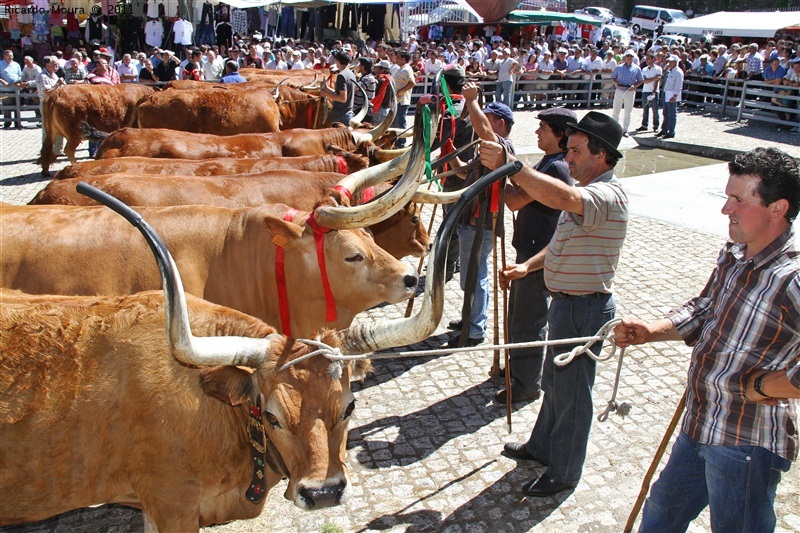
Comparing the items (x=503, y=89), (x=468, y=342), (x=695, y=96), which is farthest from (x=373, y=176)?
(x=695, y=96)

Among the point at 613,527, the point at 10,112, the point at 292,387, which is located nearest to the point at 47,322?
the point at 292,387

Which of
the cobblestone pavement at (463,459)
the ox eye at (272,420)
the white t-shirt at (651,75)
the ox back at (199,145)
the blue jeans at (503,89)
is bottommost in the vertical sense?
the cobblestone pavement at (463,459)

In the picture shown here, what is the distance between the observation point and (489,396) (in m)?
6.18

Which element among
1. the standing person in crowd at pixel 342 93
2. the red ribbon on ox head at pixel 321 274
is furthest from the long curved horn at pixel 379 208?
the standing person in crowd at pixel 342 93

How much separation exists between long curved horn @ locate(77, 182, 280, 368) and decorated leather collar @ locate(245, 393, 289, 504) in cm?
29

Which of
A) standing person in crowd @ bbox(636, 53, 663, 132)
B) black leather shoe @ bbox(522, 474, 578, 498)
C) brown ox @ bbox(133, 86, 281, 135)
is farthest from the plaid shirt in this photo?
standing person in crowd @ bbox(636, 53, 663, 132)

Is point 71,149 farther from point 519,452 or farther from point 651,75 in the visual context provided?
point 651,75

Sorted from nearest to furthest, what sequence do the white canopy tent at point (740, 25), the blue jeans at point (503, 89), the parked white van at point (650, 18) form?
the blue jeans at point (503, 89) → the white canopy tent at point (740, 25) → the parked white van at point (650, 18)

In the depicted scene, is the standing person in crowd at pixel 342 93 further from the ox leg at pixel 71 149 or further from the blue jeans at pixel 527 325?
the blue jeans at pixel 527 325

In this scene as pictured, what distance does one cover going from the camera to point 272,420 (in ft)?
10.8

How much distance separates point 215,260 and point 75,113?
9800mm

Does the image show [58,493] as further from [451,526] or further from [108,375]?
[451,526]

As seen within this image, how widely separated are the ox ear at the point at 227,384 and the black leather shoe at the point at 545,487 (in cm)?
239

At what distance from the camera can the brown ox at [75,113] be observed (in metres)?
13.2
